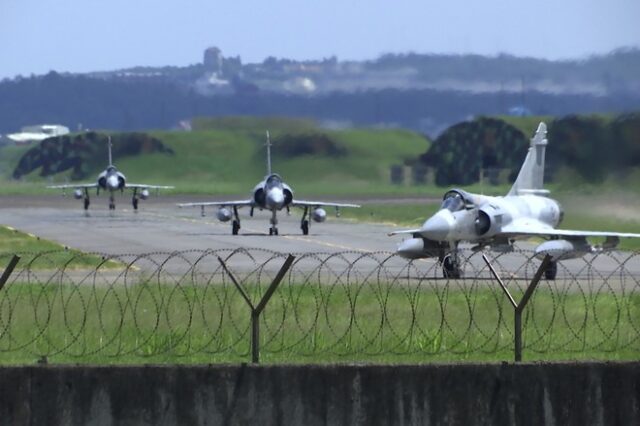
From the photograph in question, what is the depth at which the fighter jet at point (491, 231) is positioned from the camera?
30.2m

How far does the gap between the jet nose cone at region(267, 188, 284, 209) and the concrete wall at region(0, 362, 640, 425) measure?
34240mm

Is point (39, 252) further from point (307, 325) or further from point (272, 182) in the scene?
point (307, 325)

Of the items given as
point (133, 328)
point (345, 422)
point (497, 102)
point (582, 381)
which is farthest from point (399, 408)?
point (497, 102)

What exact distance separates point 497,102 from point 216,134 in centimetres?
1630

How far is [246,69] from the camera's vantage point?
7325 cm

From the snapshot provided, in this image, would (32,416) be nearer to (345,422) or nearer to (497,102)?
(345,422)

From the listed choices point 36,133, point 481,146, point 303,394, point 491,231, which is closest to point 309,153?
point 481,146

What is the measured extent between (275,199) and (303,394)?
113ft

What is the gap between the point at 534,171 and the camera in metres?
35.8

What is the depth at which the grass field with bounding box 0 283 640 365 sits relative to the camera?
55.7 ft

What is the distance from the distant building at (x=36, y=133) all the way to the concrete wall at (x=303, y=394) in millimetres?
91655

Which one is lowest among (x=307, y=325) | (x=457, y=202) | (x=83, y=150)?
(x=307, y=325)

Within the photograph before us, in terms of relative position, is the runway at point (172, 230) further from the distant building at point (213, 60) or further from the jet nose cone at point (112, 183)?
the distant building at point (213, 60)

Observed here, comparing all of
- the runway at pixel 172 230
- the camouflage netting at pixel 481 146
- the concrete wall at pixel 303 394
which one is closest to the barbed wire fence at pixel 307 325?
the concrete wall at pixel 303 394
